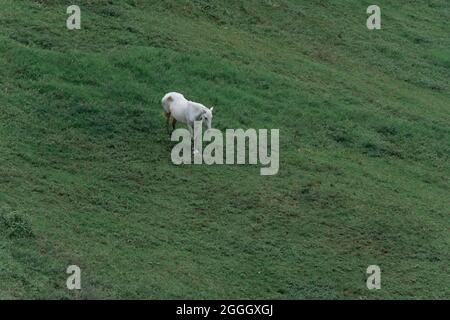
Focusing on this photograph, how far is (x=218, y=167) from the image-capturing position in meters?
19.3

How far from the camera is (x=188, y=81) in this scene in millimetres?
22891

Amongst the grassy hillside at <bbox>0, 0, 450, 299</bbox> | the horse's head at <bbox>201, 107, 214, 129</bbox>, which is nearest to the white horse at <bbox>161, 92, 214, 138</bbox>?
the horse's head at <bbox>201, 107, 214, 129</bbox>

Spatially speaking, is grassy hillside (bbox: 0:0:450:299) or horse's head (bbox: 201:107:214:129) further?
horse's head (bbox: 201:107:214:129)

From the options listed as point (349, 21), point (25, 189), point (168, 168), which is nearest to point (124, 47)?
point (168, 168)

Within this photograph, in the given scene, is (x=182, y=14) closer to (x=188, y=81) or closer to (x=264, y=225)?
(x=188, y=81)

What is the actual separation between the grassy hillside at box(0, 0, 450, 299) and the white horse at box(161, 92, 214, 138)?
70 centimetres

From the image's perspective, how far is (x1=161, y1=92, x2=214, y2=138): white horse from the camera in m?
19.2

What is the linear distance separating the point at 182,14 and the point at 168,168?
374 inches

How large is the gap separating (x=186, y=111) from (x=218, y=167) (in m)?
1.35

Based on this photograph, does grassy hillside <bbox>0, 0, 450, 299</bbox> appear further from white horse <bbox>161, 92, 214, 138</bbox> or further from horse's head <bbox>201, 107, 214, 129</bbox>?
horse's head <bbox>201, 107, 214, 129</bbox>

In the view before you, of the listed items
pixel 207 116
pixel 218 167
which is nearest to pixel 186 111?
pixel 207 116

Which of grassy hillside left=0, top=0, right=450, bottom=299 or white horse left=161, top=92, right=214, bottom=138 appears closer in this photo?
grassy hillside left=0, top=0, right=450, bottom=299

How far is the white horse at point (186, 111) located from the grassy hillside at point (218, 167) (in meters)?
0.70

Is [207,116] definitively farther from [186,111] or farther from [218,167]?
[218,167]
